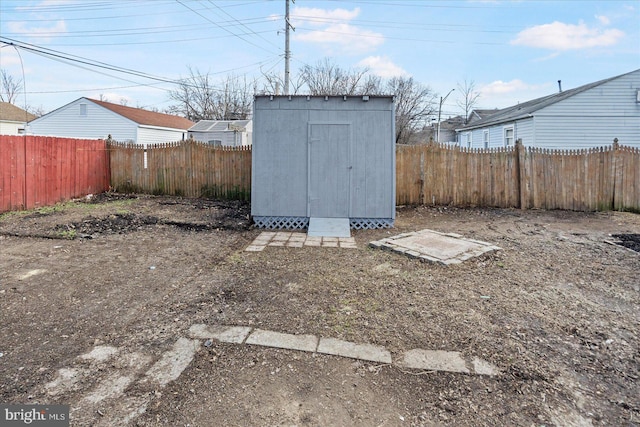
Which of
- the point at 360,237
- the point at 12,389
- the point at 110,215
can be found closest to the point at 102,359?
the point at 12,389

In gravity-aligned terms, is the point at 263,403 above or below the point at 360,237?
below

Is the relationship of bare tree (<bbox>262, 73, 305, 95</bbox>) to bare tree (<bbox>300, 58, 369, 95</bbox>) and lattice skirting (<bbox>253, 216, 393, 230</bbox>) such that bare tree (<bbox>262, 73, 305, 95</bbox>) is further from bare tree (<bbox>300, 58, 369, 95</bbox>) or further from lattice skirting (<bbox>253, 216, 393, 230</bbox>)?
lattice skirting (<bbox>253, 216, 393, 230</bbox>)

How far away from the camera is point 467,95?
110 ft

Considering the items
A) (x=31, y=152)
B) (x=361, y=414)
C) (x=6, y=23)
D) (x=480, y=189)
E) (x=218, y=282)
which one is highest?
(x=6, y=23)

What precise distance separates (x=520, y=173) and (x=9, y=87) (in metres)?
37.4

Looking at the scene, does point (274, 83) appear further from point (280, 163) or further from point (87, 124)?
point (280, 163)

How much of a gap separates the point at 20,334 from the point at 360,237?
172 inches

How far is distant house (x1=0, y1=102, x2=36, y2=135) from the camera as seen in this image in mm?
21359

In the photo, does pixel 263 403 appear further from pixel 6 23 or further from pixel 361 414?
pixel 6 23

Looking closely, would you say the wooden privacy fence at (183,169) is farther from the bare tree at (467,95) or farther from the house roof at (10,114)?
the bare tree at (467,95)

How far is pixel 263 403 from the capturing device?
193cm

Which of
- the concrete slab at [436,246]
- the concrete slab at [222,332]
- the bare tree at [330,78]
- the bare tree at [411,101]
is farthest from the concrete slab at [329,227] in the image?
the bare tree at [411,101]

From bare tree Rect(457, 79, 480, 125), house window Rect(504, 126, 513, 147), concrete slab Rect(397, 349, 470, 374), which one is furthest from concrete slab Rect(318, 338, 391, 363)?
bare tree Rect(457, 79, 480, 125)

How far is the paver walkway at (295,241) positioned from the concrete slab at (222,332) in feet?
7.82
